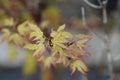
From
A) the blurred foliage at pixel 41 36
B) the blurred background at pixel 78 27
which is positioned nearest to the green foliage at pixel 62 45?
the blurred foliage at pixel 41 36

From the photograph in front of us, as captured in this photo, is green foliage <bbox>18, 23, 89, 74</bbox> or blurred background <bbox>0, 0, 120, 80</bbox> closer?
green foliage <bbox>18, 23, 89, 74</bbox>

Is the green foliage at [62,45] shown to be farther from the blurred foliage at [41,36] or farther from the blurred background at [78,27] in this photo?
the blurred background at [78,27]

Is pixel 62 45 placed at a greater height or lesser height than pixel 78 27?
lesser

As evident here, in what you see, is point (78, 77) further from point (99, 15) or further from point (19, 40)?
point (99, 15)

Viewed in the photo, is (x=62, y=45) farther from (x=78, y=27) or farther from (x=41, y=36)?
(x=78, y=27)

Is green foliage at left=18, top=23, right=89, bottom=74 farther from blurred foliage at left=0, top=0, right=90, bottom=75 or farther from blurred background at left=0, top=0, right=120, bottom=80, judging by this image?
blurred background at left=0, top=0, right=120, bottom=80

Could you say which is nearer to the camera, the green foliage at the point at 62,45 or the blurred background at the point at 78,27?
the green foliage at the point at 62,45

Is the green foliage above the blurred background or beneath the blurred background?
beneath

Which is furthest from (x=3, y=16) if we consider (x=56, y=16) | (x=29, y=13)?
(x=56, y=16)

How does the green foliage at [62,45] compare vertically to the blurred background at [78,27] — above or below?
below

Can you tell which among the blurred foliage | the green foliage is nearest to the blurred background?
the blurred foliage

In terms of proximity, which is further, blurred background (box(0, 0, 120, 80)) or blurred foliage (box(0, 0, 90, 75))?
blurred background (box(0, 0, 120, 80))

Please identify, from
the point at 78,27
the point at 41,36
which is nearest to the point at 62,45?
the point at 41,36
